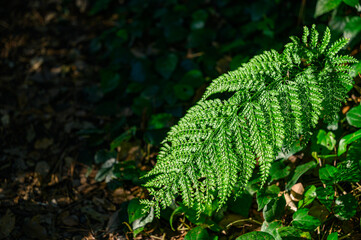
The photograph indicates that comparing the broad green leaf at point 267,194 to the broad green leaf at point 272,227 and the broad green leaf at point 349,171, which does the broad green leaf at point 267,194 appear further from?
the broad green leaf at point 349,171

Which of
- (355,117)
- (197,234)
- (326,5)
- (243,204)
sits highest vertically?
(326,5)

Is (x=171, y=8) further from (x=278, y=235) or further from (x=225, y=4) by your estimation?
(x=278, y=235)

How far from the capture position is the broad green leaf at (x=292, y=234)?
5.99ft

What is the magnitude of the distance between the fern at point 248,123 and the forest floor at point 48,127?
0.88 m

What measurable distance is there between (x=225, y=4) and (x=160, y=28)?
881 mm

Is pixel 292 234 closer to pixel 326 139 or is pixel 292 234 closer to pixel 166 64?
pixel 326 139

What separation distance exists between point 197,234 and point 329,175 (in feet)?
3.19

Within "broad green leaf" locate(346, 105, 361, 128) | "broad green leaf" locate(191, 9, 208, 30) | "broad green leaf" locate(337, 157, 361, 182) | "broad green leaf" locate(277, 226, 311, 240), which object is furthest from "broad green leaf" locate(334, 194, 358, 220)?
"broad green leaf" locate(191, 9, 208, 30)

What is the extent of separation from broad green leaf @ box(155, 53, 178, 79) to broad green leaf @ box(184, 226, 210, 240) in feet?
5.93

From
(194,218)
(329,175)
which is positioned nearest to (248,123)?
(329,175)

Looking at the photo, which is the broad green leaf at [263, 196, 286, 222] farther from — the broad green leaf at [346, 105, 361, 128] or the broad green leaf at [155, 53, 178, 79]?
the broad green leaf at [155, 53, 178, 79]

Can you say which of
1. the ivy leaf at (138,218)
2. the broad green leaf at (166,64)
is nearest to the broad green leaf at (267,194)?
the ivy leaf at (138,218)

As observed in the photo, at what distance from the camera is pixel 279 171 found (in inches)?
84.1

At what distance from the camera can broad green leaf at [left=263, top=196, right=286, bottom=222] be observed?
6.41ft
